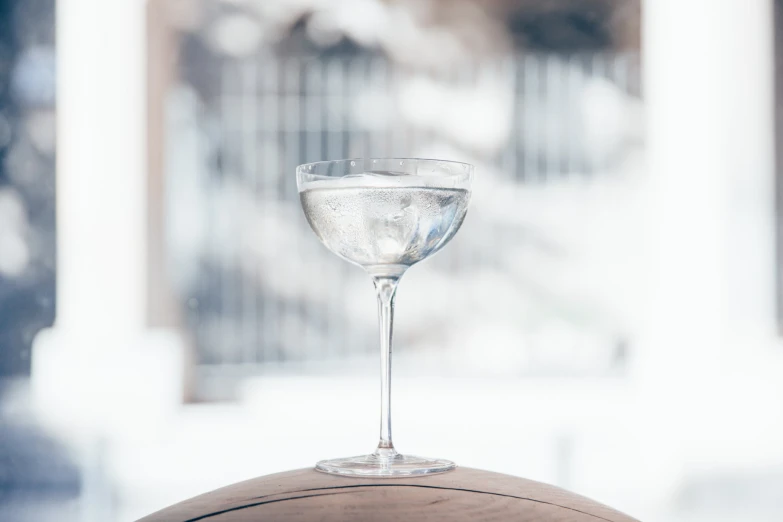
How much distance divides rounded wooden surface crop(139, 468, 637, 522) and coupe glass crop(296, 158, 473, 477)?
0.03 meters

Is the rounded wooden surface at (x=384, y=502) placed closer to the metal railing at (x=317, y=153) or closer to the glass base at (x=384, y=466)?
the glass base at (x=384, y=466)

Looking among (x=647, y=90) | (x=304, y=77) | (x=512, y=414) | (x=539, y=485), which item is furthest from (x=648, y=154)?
(x=539, y=485)

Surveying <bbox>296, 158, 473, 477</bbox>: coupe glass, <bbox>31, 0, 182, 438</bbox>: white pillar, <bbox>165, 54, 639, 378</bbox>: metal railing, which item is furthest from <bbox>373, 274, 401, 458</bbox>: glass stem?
<bbox>165, 54, 639, 378</bbox>: metal railing

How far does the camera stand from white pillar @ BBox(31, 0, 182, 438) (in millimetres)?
3666

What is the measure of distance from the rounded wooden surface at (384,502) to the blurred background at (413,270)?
272cm

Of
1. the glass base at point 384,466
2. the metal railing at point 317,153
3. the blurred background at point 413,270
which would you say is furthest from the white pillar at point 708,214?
the glass base at point 384,466

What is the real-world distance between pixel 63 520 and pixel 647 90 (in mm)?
2721

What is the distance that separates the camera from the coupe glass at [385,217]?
80cm

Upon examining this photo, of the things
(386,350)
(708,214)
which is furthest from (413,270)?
(386,350)

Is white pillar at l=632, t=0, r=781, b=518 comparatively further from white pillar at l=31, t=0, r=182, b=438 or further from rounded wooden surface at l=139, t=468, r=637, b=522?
rounded wooden surface at l=139, t=468, r=637, b=522

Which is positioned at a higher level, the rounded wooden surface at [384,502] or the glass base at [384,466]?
the glass base at [384,466]

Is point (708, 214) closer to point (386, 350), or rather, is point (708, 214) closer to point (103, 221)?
point (103, 221)

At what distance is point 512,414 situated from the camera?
388cm

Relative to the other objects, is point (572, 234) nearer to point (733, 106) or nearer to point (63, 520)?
point (733, 106)
